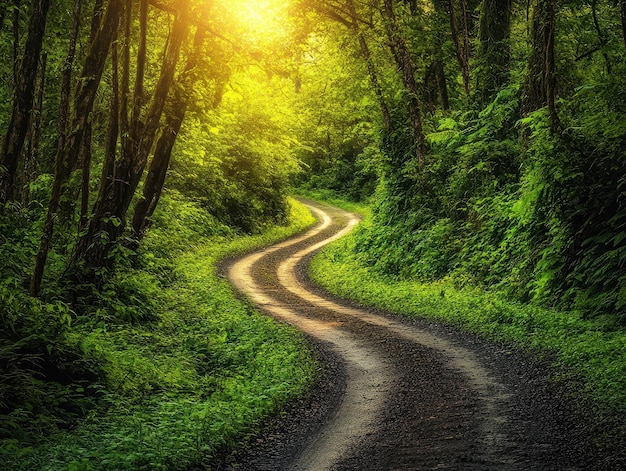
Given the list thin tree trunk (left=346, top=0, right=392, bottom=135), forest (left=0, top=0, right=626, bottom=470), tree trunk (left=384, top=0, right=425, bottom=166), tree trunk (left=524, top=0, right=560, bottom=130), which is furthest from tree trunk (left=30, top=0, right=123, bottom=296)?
thin tree trunk (left=346, top=0, right=392, bottom=135)

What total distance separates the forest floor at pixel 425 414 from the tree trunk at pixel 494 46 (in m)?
10.7

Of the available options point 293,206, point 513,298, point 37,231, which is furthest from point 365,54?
point 293,206

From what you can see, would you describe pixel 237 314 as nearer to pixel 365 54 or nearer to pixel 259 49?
pixel 259 49

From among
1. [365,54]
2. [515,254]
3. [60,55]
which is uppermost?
[365,54]

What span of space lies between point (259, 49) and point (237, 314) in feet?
24.6

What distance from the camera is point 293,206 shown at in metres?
52.6

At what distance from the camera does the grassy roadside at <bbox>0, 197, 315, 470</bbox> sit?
6.92 metres

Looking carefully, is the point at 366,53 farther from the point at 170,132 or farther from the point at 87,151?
the point at 87,151

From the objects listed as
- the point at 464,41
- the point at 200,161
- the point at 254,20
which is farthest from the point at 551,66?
the point at 200,161

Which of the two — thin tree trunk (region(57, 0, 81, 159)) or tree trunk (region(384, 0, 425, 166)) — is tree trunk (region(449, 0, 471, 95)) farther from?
thin tree trunk (region(57, 0, 81, 159))

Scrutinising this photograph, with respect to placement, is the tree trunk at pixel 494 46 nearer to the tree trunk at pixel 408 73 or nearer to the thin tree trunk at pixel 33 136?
the tree trunk at pixel 408 73

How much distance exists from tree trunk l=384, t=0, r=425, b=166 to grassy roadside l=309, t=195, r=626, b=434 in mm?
5688

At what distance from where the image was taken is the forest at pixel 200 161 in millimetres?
9148

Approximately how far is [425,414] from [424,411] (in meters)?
0.14
